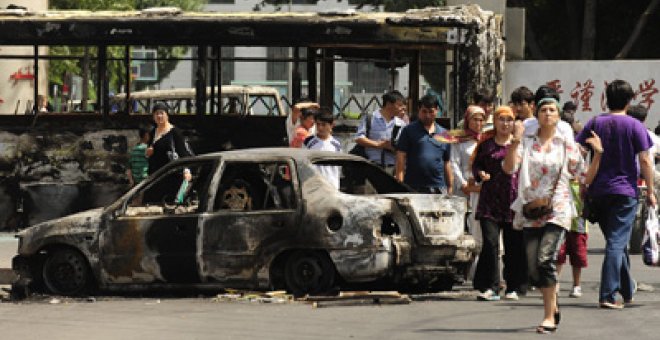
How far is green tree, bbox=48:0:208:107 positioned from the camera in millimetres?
21766

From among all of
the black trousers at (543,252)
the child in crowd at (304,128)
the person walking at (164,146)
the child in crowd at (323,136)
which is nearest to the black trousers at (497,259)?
the black trousers at (543,252)

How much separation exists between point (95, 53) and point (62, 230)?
22.7 ft

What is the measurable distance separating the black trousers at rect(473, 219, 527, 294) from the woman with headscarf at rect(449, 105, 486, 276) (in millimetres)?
394

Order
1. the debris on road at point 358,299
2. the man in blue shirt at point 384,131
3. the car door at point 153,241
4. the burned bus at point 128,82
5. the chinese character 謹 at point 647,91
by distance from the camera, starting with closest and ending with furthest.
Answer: the debris on road at point 358,299 < the car door at point 153,241 < the man in blue shirt at point 384,131 < the burned bus at point 128,82 < the chinese character 謹 at point 647,91

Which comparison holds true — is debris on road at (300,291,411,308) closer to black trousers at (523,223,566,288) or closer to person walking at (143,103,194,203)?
black trousers at (523,223,566,288)

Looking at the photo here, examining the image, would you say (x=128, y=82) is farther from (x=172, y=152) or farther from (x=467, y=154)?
(x=467, y=154)

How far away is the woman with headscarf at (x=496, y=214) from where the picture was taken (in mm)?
13328

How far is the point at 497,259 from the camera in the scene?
524 inches

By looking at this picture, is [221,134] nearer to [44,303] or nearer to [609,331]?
[44,303]

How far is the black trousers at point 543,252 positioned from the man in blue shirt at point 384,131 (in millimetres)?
5067

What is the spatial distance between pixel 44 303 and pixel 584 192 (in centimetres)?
454

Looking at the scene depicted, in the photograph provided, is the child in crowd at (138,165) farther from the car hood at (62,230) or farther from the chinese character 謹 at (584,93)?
the chinese character 謹 at (584,93)

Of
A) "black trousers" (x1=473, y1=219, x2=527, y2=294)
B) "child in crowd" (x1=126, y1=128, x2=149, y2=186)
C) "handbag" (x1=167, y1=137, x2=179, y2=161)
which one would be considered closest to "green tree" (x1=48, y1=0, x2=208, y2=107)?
"child in crowd" (x1=126, y1=128, x2=149, y2=186)

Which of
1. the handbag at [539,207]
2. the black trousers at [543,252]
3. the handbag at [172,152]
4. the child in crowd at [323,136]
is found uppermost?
the child in crowd at [323,136]
